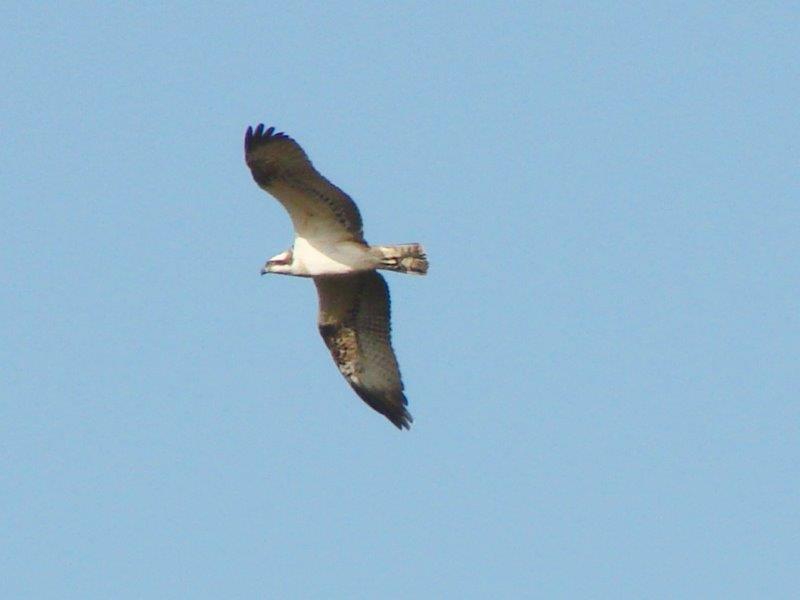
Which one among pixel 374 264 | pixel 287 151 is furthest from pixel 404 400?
pixel 287 151

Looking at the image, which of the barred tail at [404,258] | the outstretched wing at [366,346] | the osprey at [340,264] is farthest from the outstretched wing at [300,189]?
the outstretched wing at [366,346]

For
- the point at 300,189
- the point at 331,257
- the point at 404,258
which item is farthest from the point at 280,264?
the point at 404,258

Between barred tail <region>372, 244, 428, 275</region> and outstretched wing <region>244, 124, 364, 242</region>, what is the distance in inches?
11.6

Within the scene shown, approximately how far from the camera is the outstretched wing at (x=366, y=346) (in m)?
23.6

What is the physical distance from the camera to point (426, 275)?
2209 cm

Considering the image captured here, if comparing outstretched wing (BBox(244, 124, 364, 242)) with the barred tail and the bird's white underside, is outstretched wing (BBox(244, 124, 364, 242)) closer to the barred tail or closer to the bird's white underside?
the bird's white underside

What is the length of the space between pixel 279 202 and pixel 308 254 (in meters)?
0.66

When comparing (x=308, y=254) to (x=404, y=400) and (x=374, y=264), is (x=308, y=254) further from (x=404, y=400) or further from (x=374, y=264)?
(x=404, y=400)

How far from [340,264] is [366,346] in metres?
1.60

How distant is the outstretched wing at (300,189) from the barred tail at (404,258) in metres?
0.29

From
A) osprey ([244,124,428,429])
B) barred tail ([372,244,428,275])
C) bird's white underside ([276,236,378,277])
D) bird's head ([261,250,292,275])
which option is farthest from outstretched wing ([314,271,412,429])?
barred tail ([372,244,428,275])

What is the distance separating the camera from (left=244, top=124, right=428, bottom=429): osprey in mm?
21766

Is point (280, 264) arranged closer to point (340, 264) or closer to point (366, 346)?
point (340, 264)

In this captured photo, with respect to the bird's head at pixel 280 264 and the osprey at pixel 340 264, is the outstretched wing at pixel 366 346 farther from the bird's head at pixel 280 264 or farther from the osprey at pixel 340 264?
the bird's head at pixel 280 264
